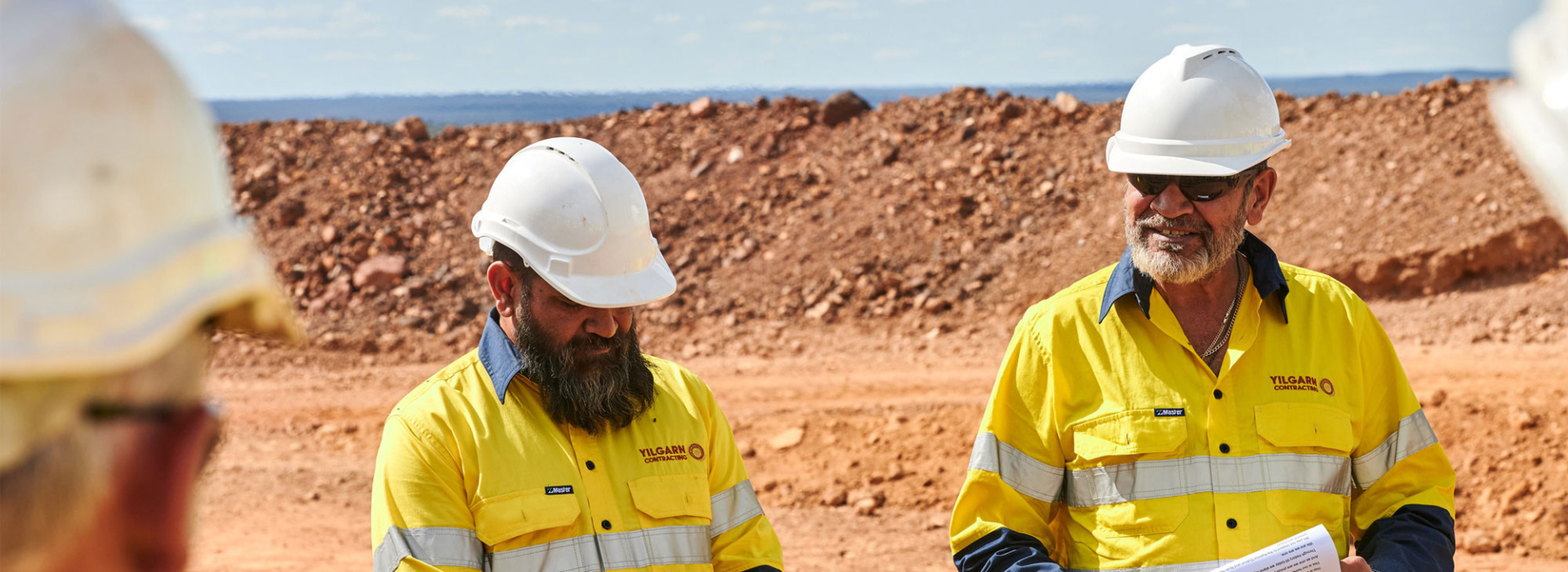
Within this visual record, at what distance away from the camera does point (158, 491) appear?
1.20 m

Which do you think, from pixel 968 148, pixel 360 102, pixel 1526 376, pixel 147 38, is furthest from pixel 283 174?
pixel 147 38

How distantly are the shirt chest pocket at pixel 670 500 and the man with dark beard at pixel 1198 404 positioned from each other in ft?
2.54

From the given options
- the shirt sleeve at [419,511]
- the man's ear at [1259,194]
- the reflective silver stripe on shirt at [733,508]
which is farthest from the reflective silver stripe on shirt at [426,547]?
the man's ear at [1259,194]

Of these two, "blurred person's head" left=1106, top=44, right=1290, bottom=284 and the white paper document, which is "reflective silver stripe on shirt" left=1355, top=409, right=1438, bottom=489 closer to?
the white paper document

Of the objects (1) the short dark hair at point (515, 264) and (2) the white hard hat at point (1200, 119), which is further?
(2) the white hard hat at point (1200, 119)

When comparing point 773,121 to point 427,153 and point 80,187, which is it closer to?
point 427,153

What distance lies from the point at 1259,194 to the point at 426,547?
110 inches

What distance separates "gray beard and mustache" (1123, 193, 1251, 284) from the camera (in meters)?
3.76

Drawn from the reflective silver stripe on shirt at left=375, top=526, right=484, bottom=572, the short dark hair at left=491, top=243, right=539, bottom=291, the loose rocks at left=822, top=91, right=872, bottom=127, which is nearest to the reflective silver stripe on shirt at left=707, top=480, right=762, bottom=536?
the reflective silver stripe on shirt at left=375, top=526, right=484, bottom=572

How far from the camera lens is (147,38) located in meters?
1.18

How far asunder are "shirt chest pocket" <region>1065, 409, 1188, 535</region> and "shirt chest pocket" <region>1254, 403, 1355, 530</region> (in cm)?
24

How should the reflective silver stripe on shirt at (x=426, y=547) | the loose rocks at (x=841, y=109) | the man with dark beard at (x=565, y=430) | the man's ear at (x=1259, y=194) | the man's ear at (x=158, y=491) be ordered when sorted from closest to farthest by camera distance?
the man's ear at (x=158, y=491) < the reflective silver stripe on shirt at (x=426, y=547) < the man with dark beard at (x=565, y=430) < the man's ear at (x=1259, y=194) < the loose rocks at (x=841, y=109)

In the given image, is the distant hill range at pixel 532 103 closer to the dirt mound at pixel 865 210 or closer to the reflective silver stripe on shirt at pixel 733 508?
the dirt mound at pixel 865 210

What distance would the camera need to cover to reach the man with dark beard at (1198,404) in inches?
139
